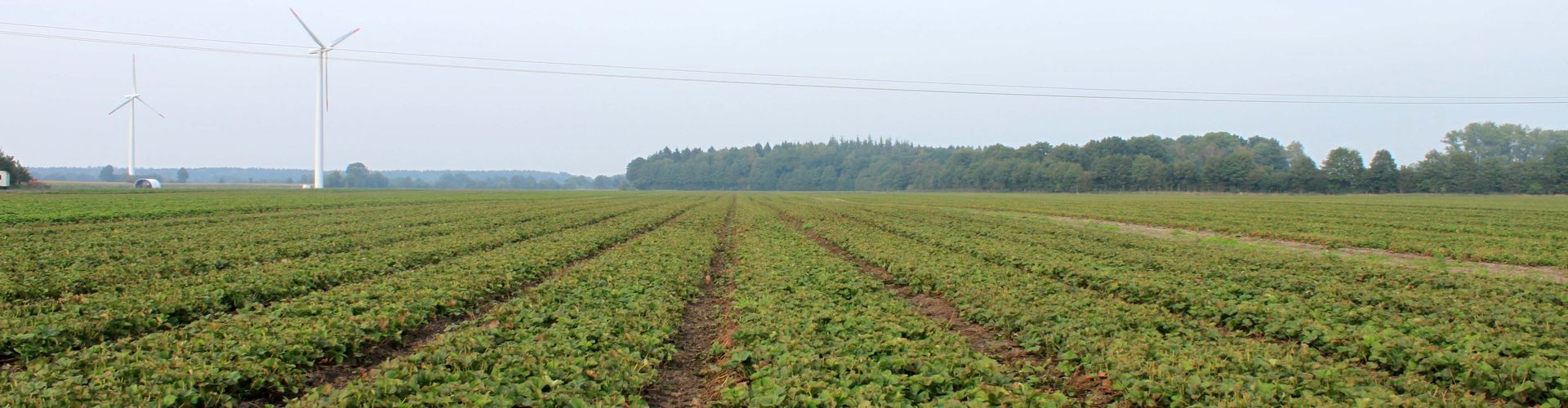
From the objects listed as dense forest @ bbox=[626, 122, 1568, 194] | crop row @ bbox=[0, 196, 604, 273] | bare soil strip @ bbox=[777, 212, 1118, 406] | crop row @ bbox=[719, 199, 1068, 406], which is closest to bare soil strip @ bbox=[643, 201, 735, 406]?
crop row @ bbox=[719, 199, 1068, 406]

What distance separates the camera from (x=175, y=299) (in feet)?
32.5

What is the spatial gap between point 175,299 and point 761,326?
762 cm

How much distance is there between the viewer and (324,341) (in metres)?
7.75

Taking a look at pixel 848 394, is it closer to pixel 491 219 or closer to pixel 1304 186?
pixel 491 219

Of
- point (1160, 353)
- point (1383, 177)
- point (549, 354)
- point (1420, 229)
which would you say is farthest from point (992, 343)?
point (1383, 177)

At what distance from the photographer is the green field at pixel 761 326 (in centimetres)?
636

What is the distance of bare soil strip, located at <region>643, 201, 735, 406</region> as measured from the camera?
282 inches

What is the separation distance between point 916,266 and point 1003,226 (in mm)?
15715

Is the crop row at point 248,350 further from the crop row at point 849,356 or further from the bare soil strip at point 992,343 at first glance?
the bare soil strip at point 992,343

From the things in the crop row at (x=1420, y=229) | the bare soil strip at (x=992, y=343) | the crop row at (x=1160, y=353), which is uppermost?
the crop row at (x=1420, y=229)

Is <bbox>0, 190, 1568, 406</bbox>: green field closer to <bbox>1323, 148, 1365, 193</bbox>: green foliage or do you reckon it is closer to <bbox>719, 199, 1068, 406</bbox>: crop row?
<bbox>719, 199, 1068, 406</bbox>: crop row

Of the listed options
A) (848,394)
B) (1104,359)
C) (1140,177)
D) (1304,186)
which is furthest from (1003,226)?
(1140,177)

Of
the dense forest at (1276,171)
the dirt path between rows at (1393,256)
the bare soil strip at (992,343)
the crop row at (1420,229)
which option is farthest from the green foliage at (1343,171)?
the bare soil strip at (992,343)

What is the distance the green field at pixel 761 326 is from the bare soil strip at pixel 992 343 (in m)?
0.05
